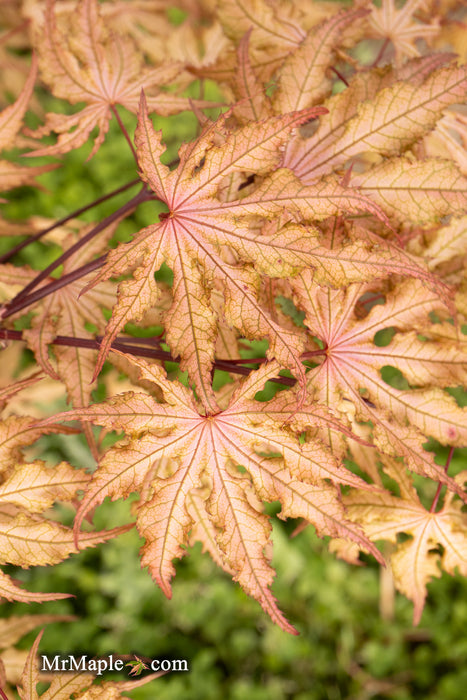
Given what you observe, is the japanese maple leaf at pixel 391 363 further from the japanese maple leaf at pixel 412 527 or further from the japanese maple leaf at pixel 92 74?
the japanese maple leaf at pixel 92 74

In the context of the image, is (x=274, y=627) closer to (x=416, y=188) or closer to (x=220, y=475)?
(x=220, y=475)

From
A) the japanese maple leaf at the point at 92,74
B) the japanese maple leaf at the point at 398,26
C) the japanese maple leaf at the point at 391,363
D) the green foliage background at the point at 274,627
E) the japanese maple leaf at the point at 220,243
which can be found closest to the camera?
the japanese maple leaf at the point at 220,243

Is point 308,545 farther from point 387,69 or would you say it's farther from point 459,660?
point 387,69

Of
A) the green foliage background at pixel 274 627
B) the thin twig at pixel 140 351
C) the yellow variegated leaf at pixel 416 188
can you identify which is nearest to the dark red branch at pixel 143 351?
the thin twig at pixel 140 351

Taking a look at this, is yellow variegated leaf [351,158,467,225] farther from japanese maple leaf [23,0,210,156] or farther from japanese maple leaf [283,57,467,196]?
japanese maple leaf [23,0,210,156]

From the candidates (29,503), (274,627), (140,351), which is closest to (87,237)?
(140,351)

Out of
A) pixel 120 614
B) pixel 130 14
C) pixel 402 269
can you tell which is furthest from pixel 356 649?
pixel 130 14
